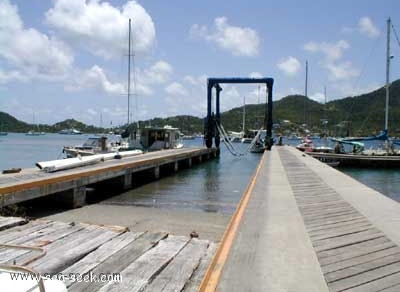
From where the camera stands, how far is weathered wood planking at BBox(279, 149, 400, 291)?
5.04 m

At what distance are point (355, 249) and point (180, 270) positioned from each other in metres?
2.44

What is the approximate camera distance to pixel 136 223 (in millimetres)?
Answer: 13188

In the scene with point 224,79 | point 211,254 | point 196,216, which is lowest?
point 196,216

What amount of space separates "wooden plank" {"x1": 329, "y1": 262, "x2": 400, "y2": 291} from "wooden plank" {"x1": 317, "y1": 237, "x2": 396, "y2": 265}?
0.54 metres

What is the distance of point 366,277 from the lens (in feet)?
16.8

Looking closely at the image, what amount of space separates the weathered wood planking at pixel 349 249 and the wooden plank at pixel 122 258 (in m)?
2.45

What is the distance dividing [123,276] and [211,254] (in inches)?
64.8

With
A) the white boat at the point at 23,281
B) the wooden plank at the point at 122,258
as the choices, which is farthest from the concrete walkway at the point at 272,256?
the white boat at the point at 23,281

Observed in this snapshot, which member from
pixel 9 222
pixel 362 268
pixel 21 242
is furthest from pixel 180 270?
pixel 9 222

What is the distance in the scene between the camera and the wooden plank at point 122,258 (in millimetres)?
5090

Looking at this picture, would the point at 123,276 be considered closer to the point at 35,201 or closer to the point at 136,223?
the point at 136,223

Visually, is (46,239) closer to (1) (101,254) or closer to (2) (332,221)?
(1) (101,254)

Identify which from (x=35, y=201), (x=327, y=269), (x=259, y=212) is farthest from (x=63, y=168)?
(x=327, y=269)

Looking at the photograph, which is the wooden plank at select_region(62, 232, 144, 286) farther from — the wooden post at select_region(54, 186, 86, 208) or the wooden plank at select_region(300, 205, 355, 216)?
the wooden post at select_region(54, 186, 86, 208)
